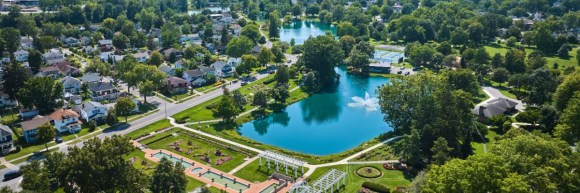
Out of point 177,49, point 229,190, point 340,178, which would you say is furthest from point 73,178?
point 177,49

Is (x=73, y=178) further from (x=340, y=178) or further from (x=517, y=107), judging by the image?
(x=517, y=107)

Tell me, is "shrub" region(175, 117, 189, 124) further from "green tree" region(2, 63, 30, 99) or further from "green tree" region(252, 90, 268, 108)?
"green tree" region(2, 63, 30, 99)

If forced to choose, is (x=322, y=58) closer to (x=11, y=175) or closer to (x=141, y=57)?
(x=141, y=57)

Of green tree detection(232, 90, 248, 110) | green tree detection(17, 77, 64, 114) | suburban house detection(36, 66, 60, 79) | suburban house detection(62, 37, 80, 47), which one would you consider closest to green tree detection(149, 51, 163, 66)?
suburban house detection(36, 66, 60, 79)

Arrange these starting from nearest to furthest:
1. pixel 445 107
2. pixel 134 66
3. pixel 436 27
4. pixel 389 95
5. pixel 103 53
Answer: pixel 445 107 < pixel 389 95 < pixel 134 66 < pixel 103 53 < pixel 436 27

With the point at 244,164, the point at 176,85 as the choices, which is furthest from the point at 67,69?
the point at 244,164

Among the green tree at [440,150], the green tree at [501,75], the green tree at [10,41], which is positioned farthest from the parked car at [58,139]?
the green tree at [501,75]

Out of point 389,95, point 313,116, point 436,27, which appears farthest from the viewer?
point 436,27
